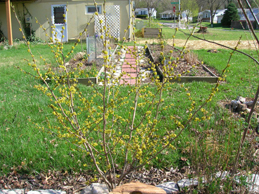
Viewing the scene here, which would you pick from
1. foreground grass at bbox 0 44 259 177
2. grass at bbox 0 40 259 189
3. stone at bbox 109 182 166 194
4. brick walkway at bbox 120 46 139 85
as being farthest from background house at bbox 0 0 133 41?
stone at bbox 109 182 166 194

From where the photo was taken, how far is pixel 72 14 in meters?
15.2

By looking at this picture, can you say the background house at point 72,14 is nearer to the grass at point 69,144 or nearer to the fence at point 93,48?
the fence at point 93,48

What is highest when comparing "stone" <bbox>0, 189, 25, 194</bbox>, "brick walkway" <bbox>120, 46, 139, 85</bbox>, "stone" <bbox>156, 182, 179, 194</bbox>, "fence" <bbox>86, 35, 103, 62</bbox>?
"fence" <bbox>86, 35, 103, 62</bbox>

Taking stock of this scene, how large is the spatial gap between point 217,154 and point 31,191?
2.05m

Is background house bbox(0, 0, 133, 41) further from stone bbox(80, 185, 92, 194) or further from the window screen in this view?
stone bbox(80, 185, 92, 194)

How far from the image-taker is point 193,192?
2.23m

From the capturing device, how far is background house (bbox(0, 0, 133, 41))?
14.8 m

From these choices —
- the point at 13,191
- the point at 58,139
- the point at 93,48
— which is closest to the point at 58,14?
the point at 93,48

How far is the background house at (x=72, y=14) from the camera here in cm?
1483

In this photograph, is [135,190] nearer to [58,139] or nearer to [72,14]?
[58,139]

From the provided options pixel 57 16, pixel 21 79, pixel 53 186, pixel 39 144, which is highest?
pixel 57 16

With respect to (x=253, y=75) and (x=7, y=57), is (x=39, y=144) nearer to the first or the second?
(x=253, y=75)

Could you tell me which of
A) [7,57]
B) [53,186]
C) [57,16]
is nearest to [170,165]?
[53,186]

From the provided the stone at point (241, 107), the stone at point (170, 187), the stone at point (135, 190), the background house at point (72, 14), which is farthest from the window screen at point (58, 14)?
the stone at point (135, 190)
